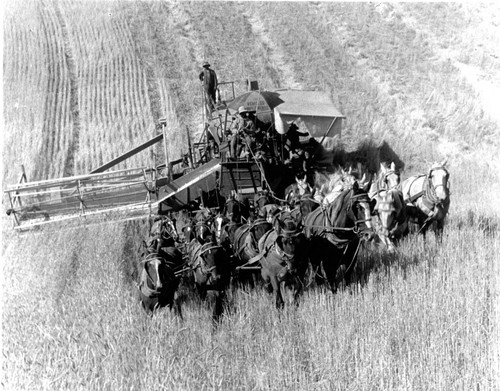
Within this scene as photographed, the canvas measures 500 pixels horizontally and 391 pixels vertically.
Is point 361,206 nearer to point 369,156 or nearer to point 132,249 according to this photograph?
point 132,249

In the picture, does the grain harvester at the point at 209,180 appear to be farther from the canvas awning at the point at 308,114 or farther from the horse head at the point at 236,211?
the horse head at the point at 236,211

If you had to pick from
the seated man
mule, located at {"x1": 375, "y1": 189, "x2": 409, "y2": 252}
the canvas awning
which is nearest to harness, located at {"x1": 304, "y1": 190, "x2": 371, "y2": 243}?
mule, located at {"x1": 375, "y1": 189, "x2": 409, "y2": 252}

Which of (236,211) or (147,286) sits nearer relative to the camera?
(147,286)

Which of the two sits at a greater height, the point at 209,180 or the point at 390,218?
the point at 390,218

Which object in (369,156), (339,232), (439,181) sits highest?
(439,181)

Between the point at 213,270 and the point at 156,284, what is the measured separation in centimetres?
82

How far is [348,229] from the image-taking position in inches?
311

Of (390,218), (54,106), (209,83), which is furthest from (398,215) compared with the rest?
(54,106)

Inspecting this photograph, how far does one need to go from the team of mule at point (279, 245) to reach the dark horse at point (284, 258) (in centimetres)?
1

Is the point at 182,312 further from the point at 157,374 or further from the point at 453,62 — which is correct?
the point at 453,62

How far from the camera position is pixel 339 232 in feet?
26.5

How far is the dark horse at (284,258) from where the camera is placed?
7320mm

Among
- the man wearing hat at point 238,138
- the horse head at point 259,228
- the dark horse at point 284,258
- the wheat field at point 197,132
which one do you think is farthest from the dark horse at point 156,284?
the man wearing hat at point 238,138

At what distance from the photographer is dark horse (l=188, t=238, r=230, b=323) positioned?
25.7 feet
